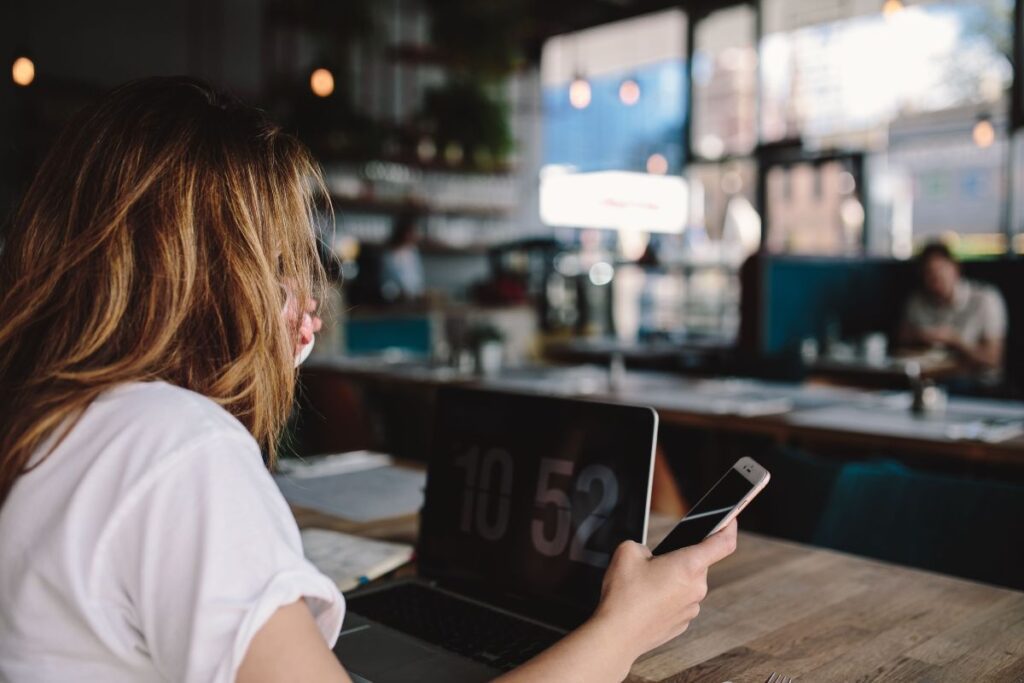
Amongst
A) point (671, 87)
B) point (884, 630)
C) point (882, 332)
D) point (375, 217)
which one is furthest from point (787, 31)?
point (884, 630)

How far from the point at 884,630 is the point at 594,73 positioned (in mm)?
10332

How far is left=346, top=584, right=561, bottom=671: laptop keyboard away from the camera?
1188mm

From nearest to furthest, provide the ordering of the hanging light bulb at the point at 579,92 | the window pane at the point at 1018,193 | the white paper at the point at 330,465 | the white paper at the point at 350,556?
the white paper at the point at 350,556 → the white paper at the point at 330,465 → the window pane at the point at 1018,193 → the hanging light bulb at the point at 579,92

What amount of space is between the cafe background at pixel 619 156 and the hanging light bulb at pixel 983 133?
1.0 inches

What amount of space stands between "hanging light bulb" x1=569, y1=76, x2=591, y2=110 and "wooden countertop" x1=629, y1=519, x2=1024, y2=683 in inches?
273

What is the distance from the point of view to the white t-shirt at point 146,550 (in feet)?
2.37

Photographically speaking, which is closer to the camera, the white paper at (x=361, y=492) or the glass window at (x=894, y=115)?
the white paper at (x=361, y=492)

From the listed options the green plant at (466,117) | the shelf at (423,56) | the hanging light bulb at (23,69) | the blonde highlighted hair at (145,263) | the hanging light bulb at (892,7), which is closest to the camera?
the blonde highlighted hair at (145,263)

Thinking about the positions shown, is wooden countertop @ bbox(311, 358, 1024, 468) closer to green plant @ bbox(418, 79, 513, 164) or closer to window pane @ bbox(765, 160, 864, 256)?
window pane @ bbox(765, 160, 864, 256)

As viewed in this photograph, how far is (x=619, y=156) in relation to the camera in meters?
10.7

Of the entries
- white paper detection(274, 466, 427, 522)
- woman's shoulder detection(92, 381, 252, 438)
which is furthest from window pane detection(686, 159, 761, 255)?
woman's shoulder detection(92, 381, 252, 438)

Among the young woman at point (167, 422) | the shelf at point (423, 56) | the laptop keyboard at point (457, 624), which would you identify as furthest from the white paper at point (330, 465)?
the shelf at point (423, 56)

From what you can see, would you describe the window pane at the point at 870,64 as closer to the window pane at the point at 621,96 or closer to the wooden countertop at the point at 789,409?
the window pane at the point at 621,96

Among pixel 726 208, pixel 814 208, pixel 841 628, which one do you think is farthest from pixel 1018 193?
pixel 841 628
